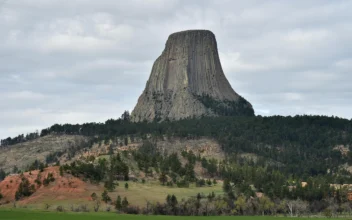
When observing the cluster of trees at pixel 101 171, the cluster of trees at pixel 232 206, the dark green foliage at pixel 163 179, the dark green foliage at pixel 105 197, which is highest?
the cluster of trees at pixel 101 171

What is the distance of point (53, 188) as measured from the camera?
135m

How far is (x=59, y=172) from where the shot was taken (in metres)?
142

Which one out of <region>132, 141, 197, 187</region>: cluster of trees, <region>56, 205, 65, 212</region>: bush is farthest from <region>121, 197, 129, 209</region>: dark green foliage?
<region>132, 141, 197, 187</region>: cluster of trees

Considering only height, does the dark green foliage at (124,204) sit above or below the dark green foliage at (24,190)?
below

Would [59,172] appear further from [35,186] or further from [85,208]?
[85,208]

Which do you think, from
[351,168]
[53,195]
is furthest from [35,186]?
[351,168]

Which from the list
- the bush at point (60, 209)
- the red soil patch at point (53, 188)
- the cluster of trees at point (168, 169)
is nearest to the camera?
the bush at point (60, 209)

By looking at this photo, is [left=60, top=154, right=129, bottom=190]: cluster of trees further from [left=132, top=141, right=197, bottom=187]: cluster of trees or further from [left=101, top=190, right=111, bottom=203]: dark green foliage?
[left=132, top=141, right=197, bottom=187]: cluster of trees

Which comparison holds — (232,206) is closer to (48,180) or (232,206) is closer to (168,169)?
(168,169)

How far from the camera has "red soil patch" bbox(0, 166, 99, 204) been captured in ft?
430

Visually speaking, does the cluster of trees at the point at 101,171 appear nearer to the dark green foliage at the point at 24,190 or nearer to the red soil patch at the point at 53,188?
the red soil patch at the point at 53,188

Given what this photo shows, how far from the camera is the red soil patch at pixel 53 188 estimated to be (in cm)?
13100

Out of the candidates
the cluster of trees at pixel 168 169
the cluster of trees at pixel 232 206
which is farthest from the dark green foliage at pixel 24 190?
the cluster of trees at pixel 168 169

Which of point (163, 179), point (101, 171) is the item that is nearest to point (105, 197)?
point (101, 171)
